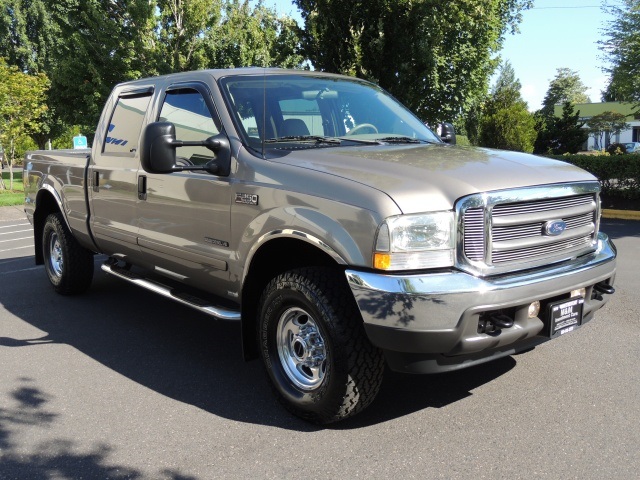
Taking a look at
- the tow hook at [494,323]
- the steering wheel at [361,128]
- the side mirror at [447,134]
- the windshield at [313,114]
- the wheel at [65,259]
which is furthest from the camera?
the wheel at [65,259]

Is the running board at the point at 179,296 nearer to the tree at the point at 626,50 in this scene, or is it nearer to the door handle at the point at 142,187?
the door handle at the point at 142,187

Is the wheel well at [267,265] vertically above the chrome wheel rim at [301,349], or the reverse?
the wheel well at [267,265]

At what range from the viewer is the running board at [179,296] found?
4074mm

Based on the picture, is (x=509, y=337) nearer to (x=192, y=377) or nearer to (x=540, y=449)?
(x=540, y=449)

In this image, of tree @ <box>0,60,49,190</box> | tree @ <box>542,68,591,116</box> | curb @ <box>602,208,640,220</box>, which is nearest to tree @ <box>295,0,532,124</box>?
curb @ <box>602,208,640,220</box>

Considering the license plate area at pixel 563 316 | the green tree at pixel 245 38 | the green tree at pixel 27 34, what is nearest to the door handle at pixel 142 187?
the license plate area at pixel 563 316

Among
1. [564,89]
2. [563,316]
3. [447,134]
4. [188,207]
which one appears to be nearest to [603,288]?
[563,316]

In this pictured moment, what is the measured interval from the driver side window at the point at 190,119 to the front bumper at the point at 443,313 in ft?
5.59

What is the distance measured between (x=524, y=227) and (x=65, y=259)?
4.86m

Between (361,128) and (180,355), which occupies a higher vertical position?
(361,128)

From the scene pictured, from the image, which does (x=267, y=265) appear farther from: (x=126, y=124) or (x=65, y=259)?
(x=65, y=259)

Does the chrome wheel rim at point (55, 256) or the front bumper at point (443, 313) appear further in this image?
the chrome wheel rim at point (55, 256)

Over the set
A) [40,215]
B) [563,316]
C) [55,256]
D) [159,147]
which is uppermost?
[159,147]

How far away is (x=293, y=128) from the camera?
4.28 m
